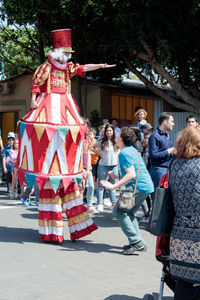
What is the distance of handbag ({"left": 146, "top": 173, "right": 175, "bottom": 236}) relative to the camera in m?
3.49

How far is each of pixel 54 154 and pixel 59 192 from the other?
65 centimetres

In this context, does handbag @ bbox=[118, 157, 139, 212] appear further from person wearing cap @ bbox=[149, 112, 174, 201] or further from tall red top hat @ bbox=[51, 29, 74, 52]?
tall red top hat @ bbox=[51, 29, 74, 52]

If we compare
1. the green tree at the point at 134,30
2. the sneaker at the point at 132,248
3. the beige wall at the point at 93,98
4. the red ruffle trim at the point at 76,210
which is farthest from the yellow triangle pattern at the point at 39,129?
the beige wall at the point at 93,98

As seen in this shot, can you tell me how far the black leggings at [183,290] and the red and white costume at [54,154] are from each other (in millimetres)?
3375

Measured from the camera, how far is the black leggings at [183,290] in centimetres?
336

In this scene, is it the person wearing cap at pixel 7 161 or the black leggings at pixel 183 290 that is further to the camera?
the person wearing cap at pixel 7 161

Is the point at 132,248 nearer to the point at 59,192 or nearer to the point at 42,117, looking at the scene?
the point at 59,192

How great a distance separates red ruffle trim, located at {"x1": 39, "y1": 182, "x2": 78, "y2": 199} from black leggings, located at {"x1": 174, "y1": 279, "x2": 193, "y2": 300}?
3.53 meters

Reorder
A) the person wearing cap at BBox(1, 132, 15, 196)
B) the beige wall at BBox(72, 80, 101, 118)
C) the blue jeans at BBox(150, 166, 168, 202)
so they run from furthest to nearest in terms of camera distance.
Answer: the beige wall at BBox(72, 80, 101, 118), the person wearing cap at BBox(1, 132, 15, 196), the blue jeans at BBox(150, 166, 168, 202)

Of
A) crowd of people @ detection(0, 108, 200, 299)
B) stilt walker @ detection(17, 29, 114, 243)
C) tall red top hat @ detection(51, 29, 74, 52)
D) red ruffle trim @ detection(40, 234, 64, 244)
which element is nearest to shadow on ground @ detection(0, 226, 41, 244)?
red ruffle trim @ detection(40, 234, 64, 244)

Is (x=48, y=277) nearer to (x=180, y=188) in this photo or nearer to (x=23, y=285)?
(x=23, y=285)

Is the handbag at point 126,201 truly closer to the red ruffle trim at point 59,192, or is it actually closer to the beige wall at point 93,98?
the red ruffle trim at point 59,192

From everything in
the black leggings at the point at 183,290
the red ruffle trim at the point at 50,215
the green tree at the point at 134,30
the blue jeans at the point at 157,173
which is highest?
the green tree at the point at 134,30

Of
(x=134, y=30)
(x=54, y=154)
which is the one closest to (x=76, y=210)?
(x=54, y=154)
